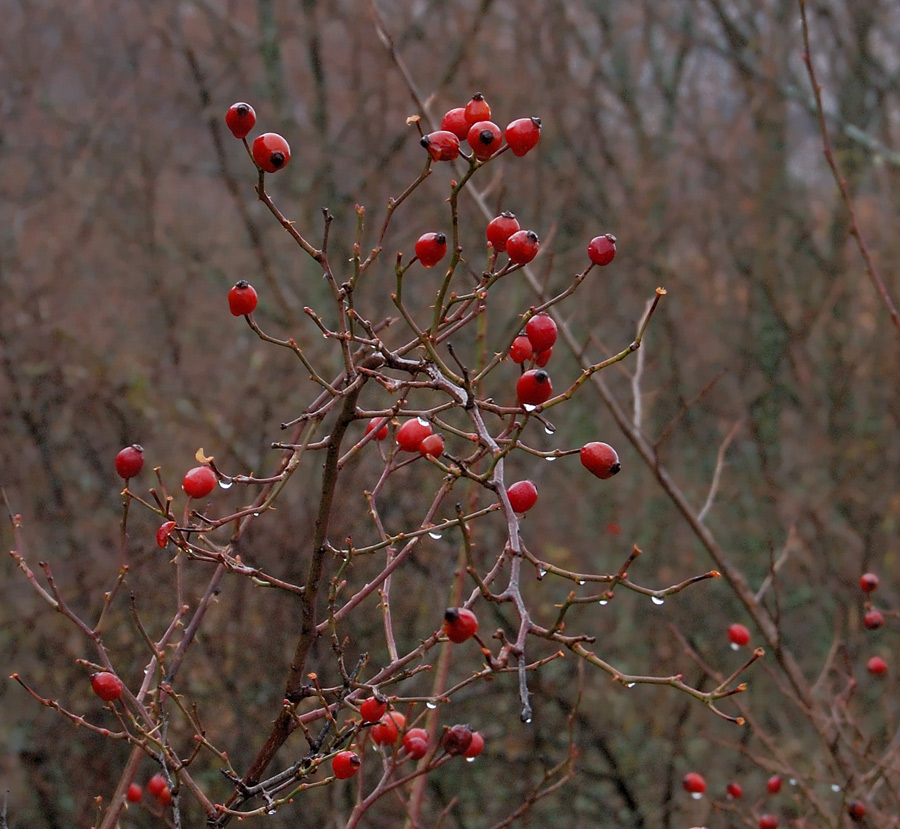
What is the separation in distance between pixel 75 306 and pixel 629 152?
4.91 m

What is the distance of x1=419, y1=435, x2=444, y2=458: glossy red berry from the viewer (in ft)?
4.42

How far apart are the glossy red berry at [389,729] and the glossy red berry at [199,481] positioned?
472 mm

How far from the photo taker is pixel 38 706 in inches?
181

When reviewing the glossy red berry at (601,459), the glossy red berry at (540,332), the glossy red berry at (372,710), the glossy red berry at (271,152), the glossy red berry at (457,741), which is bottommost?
the glossy red berry at (372,710)

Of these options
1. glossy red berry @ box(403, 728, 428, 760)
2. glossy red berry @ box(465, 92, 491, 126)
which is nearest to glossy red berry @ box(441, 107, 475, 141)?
glossy red berry @ box(465, 92, 491, 126)

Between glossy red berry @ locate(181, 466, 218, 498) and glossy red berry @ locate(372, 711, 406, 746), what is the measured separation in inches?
18.6

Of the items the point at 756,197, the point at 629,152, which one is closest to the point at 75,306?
the point at 629,152

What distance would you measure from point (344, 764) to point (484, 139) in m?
0.96

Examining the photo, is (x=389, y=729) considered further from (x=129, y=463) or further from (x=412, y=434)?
(x=129, y=463)

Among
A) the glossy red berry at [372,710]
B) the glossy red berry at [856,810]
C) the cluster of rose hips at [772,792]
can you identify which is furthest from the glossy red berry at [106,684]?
the glossy red berry at [856,810]

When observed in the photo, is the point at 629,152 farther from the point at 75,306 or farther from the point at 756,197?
the point at 75,306

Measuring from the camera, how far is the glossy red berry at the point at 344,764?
56.8 inches

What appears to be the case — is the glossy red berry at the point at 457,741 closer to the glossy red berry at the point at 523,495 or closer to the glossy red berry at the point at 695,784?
the glossy red berry at the point at 523,495

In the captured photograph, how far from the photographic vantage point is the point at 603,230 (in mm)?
8078
